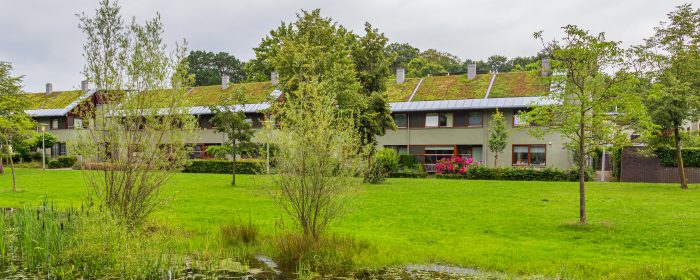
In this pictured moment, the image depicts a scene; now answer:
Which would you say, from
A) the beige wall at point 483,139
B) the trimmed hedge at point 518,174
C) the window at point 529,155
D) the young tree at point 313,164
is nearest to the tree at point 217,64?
the beige wall at point 483,139

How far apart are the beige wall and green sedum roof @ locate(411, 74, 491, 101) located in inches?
98.8

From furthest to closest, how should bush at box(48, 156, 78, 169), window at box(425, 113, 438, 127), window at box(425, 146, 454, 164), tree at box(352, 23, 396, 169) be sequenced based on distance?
bush at box(48, 156, 78, 169), window at box(425, 113, 438, 127), window at box(425, 146, 454, 164), tree at box(352, 23, 396, 169)

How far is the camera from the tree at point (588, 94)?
40.1 feet

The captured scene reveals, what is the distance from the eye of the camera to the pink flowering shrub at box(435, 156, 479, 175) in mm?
33656

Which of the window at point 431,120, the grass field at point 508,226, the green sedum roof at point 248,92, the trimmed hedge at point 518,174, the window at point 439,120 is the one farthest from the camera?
the green sedum roof at point 248,92

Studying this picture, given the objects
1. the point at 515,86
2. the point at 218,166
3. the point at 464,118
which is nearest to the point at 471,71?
the point at 515,86

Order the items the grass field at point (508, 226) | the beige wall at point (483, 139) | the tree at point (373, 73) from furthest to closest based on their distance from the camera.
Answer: the beige wall at point (483, 139) < the tree at point (373, 73) < the grass field at point (508, 226)

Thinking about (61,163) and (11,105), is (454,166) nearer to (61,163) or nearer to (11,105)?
(11,105)

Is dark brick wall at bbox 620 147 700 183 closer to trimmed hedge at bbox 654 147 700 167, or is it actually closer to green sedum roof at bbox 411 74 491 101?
trimmed hedge at bbox 654 147 700 167

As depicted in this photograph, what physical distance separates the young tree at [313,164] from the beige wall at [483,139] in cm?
2819

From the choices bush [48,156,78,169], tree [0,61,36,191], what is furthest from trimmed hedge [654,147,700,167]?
bush [48,156,78,169]

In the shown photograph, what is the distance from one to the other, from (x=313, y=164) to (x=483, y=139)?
29.8 m

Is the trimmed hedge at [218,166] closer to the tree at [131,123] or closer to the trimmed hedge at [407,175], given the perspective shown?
the trimmed hedge at [407,175]

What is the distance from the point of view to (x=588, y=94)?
12398 mm
